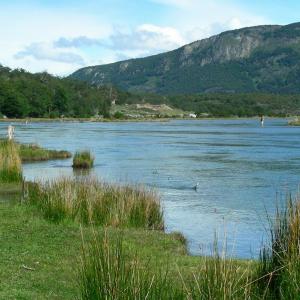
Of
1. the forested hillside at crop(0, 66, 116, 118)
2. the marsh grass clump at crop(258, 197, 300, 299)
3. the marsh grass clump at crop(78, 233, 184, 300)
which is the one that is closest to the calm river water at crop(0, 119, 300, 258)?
the marsh grass clump at crop(258, 197, 300, 299)

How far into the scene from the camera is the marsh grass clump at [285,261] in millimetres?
7547

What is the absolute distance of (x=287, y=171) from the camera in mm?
37906

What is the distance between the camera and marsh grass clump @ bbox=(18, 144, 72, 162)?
146 feet

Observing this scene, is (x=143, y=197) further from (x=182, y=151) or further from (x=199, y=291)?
(x=182, y=151)

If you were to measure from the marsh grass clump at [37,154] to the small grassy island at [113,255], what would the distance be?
20.4m

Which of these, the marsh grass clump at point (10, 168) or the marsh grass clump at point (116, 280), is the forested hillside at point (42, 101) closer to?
the marsh grass clump at point (10, 168)

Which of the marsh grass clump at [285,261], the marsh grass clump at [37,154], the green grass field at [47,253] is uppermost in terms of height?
the marsh grass clump at [285,261]

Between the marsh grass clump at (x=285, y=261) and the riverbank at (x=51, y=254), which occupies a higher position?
the marsh grass clump at (x=285, y=261)

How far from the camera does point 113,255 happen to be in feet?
22.1

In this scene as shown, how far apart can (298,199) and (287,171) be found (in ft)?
97.9

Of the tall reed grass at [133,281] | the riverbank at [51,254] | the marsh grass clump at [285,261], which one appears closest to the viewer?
the tall reed grass at [133,281]

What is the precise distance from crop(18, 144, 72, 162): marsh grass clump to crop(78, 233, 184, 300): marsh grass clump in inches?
1483

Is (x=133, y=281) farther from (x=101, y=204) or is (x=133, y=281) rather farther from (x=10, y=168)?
(x=10, y=168)

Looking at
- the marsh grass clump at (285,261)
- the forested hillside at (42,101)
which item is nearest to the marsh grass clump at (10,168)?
the marsh grass clump at (285,261)
